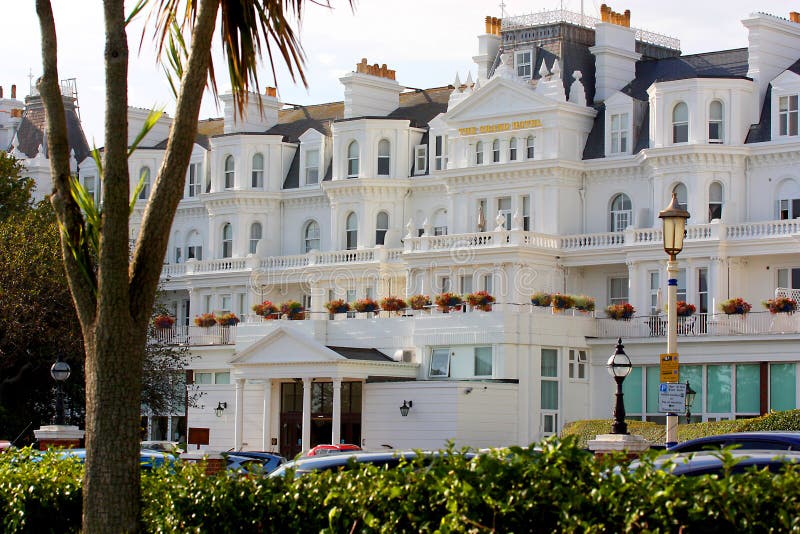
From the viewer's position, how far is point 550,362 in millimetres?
54156

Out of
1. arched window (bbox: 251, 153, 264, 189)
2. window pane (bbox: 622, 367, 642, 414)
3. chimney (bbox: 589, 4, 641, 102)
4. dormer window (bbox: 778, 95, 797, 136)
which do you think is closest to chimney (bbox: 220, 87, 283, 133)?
arched window (bbox: 251, 153, 264, 189)

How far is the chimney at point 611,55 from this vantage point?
59.7 metres

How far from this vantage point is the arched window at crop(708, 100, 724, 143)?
180 feet

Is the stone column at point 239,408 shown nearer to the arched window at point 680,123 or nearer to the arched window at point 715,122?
the arched window at point 680,123

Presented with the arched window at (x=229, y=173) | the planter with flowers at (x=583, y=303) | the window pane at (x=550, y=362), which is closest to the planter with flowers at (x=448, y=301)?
the window pane at (x=550, y=362)

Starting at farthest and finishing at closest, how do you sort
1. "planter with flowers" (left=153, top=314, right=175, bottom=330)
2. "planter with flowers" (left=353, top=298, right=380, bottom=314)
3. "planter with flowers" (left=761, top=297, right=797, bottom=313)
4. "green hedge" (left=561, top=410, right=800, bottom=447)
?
"planter with flowers" (left=153, top=314, right=175, bottom=330)
"planter with flowers" (left=353, top=298, right=380, bottom=314)
"planter with flowers" (left=761, top=297, right=797, bottom=313)
"green hedge" (left=561, top=410, right=800, bottom=447)

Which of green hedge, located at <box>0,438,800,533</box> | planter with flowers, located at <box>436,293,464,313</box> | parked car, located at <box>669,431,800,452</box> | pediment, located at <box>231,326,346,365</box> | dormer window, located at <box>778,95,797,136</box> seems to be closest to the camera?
green hedge, located at <box>0,438,800,533</box>

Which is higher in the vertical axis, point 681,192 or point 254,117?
point 254,117

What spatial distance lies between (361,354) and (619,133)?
42.5ft

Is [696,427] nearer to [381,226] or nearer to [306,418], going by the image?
[306,418]

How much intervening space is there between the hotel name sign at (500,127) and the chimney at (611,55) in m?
3.32

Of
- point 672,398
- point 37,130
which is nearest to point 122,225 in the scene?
point 672,398

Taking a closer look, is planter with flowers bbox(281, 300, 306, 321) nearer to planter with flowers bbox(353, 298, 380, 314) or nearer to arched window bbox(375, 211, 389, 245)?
planter with flowers bbox(353, 298, 380, 314)

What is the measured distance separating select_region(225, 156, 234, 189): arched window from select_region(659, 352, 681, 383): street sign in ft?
150
